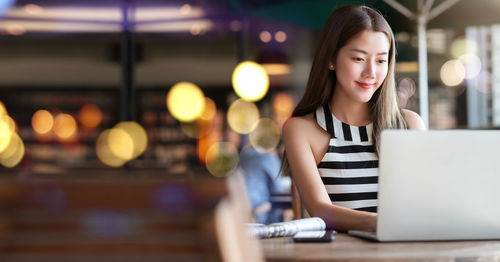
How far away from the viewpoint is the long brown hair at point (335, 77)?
2283 mm

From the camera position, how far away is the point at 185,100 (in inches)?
371

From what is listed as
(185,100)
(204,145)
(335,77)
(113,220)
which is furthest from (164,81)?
(113,220)

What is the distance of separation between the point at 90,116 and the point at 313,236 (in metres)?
7.87

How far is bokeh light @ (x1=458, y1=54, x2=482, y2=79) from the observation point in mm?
7902

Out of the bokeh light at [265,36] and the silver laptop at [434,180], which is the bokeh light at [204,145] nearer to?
the bokeh light at [265,36]

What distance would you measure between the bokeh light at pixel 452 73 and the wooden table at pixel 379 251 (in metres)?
7.10

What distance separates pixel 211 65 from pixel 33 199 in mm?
8692

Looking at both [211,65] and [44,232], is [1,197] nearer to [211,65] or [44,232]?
[44,232]

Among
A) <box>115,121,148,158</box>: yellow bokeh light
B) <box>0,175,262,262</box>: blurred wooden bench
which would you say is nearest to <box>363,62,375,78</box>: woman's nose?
<box>0,175,262,262</box>: blurred wooden bench

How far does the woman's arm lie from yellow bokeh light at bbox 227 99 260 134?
715 centimetres

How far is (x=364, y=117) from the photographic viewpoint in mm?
2408

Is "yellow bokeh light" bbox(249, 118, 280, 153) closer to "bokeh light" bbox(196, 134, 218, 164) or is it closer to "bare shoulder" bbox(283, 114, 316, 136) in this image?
"bokeh light" bbox(196, 134, 218, 164)

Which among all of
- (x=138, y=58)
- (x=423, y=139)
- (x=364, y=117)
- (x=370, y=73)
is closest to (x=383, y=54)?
(x=370, y=73)

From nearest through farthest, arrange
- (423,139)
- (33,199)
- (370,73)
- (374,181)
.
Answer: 1. (33,199)
2. (423,139)
3. (370,73)
4. (374,181)
